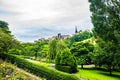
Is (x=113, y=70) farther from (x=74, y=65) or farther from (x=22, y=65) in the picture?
(x=22, y=65)

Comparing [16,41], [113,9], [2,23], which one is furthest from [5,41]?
[2,23]

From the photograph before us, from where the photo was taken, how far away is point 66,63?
47156 millimetres

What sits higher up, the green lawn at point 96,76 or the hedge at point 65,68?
the hedge at point 65,68

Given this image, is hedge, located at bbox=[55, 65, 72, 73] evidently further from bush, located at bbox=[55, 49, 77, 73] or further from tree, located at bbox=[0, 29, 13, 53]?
tree, located at bbox=[0, 29, 13, 53]

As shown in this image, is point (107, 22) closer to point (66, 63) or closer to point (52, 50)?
point (66, 63)

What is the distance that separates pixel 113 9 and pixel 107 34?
301cm

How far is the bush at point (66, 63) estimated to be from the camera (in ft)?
152

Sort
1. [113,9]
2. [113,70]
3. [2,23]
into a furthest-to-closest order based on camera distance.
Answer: [2,23] → [113,70] → [113,9]

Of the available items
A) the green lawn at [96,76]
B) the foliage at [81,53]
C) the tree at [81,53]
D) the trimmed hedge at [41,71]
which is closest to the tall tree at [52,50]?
the tree at [81,53]

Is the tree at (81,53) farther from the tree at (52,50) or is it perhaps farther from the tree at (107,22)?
the tree at (107,22)

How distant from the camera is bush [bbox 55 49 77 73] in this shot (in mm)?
46391

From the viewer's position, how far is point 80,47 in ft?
188

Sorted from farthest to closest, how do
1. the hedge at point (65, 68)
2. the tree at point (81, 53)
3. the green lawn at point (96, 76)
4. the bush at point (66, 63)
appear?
the tree at point (81, 53)
the bush at point (66, 63)
the hedge at point (65, 68)
the green lawn at point (96, 76)

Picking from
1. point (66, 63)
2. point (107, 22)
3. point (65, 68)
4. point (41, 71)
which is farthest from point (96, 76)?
point (41, 71)
